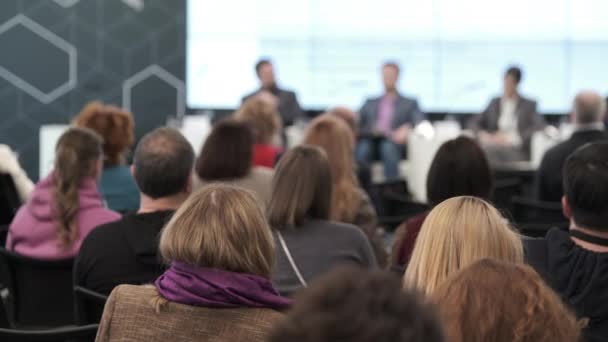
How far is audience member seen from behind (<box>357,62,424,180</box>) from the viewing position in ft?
28.7

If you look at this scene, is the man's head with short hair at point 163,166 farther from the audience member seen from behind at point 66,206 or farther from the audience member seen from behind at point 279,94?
the audience member seen from behind at point 279,94

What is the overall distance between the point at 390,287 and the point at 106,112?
3.98 m

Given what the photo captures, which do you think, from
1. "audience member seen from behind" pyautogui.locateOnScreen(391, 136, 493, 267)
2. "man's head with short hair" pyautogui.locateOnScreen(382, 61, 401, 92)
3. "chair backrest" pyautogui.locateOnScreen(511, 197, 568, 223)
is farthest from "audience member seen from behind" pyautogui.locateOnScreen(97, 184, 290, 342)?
"man's head with short hair" pyautogui.locateOnScreen(382, 61, 401, 92)

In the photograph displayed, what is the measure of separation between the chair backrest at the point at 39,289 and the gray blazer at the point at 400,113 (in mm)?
5609

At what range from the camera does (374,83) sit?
405 inches

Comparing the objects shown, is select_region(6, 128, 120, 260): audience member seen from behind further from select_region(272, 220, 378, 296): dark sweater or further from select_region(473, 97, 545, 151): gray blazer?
select_region(473, 97, 545, 151): gray blazer

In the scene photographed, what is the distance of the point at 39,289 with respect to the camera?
3.41 m

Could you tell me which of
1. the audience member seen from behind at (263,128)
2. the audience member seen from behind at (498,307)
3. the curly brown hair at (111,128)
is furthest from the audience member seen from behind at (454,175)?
the audience member seen from behind at (263,128)

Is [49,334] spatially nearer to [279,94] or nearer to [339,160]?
[339,160]

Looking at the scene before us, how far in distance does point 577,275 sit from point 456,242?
613mm

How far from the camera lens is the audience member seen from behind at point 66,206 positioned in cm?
356

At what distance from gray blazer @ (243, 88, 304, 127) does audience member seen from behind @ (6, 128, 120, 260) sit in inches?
222

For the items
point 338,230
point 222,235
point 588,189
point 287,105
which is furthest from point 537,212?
point 287,105

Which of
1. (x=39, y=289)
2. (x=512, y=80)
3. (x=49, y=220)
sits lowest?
(x=39, y=289)
